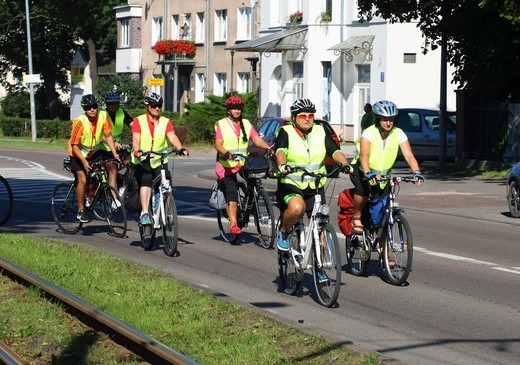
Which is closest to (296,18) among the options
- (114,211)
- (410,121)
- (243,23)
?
(243,23)

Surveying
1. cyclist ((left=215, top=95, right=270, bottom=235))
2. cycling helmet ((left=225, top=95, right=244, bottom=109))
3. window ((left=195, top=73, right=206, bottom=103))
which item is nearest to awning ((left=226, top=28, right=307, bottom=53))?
window ((left=195, top=73, right=206, bottom=103))

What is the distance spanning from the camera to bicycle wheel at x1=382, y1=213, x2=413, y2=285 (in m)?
12.0

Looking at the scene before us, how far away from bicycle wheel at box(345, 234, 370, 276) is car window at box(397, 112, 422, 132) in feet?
75.4

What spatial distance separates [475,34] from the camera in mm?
30734

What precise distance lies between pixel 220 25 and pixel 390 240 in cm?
5016

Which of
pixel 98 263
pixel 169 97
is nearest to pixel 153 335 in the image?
pixel 98 263

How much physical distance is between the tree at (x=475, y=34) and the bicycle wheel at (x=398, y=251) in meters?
17.9

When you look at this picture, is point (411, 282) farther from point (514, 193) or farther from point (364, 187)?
point (514, 193)

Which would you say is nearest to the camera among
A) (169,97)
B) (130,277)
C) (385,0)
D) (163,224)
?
(130,277)

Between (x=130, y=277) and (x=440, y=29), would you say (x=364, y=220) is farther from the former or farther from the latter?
(x=440, y=29)

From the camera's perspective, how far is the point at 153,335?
9336mm

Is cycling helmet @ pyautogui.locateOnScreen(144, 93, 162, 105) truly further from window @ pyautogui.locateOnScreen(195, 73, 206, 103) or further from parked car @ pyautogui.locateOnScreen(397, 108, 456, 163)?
window @ pyautogui.locateOnScreen(195, 73, 206, 103)

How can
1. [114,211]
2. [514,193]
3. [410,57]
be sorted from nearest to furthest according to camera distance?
[114,211] → [514,193] → [410,57]

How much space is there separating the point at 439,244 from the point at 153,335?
25.5ft
